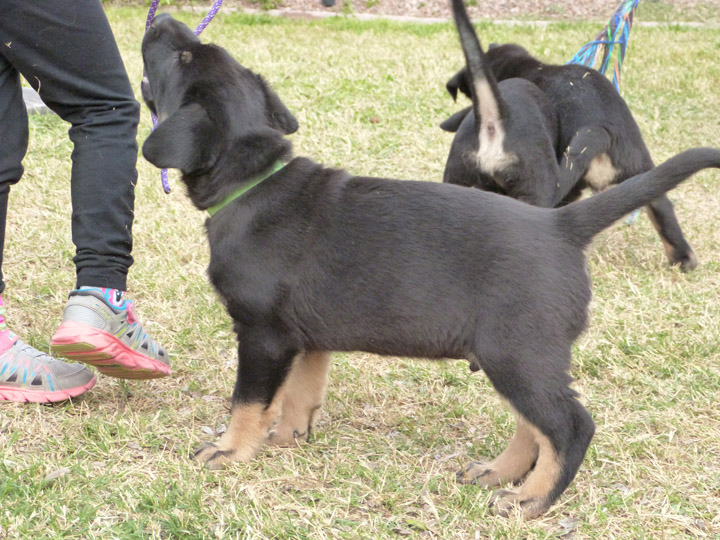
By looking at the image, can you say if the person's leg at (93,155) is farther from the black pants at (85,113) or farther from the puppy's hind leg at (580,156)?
the puppy's hind leg at (580,156)

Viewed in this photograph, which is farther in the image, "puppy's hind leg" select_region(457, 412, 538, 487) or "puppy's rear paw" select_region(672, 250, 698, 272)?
"puppy's rear paw" select_region(672, 250, 698, 272)

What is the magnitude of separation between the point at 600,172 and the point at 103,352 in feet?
8.42

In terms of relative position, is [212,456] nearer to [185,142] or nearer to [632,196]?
[185,142]

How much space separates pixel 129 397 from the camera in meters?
2.99

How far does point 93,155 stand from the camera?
279 centimetres

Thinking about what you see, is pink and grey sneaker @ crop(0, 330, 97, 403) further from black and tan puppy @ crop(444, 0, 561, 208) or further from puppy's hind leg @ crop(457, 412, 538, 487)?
black and tan puppy @ crop(444, 0, 561, 208)

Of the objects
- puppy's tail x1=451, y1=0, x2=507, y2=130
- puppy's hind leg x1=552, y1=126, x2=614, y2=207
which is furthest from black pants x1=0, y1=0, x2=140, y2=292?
puppy's hind leg x1=552, y1=126, x2=614, y2=207

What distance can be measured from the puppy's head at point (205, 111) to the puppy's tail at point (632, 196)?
2.96ft

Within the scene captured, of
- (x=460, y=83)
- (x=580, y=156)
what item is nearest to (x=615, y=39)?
(x=460, y=83)

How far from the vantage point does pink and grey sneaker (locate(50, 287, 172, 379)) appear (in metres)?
2.63

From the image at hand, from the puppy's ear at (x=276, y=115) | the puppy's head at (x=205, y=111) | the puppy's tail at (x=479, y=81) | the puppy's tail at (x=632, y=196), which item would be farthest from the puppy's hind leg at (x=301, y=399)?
the puppy's tail at (x=479, y=81)

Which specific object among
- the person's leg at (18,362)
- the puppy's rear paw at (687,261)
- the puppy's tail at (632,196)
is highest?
the puppy's tail at (632,196)

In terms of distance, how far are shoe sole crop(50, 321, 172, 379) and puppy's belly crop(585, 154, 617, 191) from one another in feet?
7.59

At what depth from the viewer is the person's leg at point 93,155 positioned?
8.62 ft
